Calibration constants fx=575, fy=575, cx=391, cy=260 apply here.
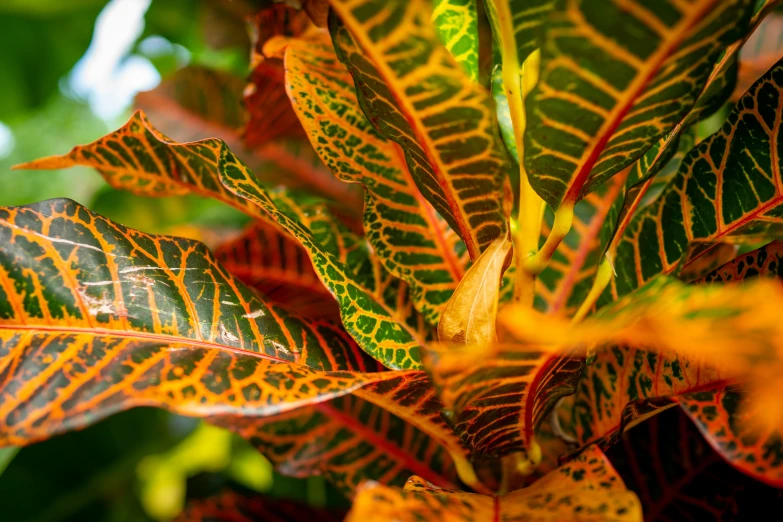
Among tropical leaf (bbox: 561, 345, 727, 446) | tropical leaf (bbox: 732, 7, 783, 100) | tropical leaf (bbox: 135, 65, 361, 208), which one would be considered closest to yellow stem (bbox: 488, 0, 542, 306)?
tropical leaf (bbox: 561, 345, 727, 446)

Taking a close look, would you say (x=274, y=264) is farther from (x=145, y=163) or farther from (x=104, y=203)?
(x=104, y=203)

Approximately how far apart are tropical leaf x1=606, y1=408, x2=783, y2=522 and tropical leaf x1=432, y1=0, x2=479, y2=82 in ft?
1.34

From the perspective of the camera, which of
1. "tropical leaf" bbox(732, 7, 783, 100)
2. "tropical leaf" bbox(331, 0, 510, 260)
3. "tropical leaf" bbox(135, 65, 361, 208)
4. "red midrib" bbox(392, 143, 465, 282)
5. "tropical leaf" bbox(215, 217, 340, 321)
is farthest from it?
"tropical leaf" bbox(135, 65, 361, 208)

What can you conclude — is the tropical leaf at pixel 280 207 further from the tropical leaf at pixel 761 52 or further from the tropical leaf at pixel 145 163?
the tropical leaf at pixel 761 52

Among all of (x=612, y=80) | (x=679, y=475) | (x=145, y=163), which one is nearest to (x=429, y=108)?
(x=612, y=80)

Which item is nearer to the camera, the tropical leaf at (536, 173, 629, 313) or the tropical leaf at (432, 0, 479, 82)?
the tropical leaf at (432, 0, 479, 82)

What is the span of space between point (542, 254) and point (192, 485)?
0.71 metres

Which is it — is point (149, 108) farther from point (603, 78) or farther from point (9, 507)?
point (603, 78)

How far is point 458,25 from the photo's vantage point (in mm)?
556

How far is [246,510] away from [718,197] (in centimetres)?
63

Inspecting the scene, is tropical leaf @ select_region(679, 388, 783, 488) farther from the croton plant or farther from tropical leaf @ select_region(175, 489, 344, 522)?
tropical leaf @ select_region(175, 489, 344, 522)

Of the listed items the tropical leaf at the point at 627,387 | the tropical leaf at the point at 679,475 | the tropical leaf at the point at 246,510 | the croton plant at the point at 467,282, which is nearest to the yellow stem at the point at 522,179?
the croton plant at the point at 467,282

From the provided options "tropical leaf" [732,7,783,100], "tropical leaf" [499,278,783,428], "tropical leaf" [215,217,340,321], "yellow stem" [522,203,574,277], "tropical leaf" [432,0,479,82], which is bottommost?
"tropical leaf" [499,278,783,428]

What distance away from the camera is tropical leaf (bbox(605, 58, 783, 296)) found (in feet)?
1.60
